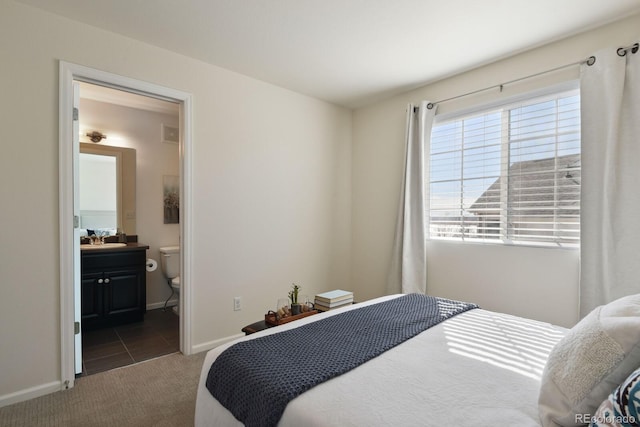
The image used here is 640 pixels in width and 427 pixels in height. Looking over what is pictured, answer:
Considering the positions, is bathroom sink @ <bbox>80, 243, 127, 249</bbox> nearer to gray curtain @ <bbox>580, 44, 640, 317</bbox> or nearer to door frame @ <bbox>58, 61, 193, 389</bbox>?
door frame @ <bbox>58, 61, 193, 389</bbox>

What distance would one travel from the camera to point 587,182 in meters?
2.21

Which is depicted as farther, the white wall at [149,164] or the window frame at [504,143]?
the white wall at [149,164]

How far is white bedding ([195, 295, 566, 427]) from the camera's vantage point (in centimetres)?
98

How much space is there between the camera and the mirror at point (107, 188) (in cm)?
376

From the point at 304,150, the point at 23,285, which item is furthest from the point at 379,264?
the point at 23,285

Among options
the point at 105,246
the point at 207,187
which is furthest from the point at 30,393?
the point at 207,187

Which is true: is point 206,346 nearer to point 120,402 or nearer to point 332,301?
point 120,402

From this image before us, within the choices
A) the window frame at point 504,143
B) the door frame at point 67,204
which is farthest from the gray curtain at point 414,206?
the door frame at point 67,204

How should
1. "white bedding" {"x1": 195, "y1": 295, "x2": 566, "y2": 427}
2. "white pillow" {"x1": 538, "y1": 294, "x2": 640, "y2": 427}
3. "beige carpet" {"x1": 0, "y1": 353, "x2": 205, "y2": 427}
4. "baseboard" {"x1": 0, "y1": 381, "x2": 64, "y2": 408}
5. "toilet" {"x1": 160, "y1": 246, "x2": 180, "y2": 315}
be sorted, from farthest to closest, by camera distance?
"toilet" {"x1": 160, "y1": 246, "x2": 180, "y2": 315} < "baseboard" {"x1": 0, "y1": 381, "x2": 64, "y2": 408} < "beige carpet" {"x1": 0, "y1": 353, "x2": 205, "y2": 427} < "white bedding" {"x1": 195, "y1": 295, "x2": 566, "y2": 427} < "white pillow" {"x1": 538, "y1": 294, "x2": 640, "y2": 427}

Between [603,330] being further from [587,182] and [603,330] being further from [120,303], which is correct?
[120,303]

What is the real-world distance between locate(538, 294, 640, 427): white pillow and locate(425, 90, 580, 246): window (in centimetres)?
170

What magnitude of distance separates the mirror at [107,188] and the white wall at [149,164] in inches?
3.0

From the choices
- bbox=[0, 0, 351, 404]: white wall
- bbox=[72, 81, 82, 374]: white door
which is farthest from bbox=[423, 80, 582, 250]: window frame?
bbox=[72, 81, 82, 374]: white door

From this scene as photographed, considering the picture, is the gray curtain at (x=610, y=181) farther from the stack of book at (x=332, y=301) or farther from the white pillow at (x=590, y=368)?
the stack of book at (x=332, y=301)
